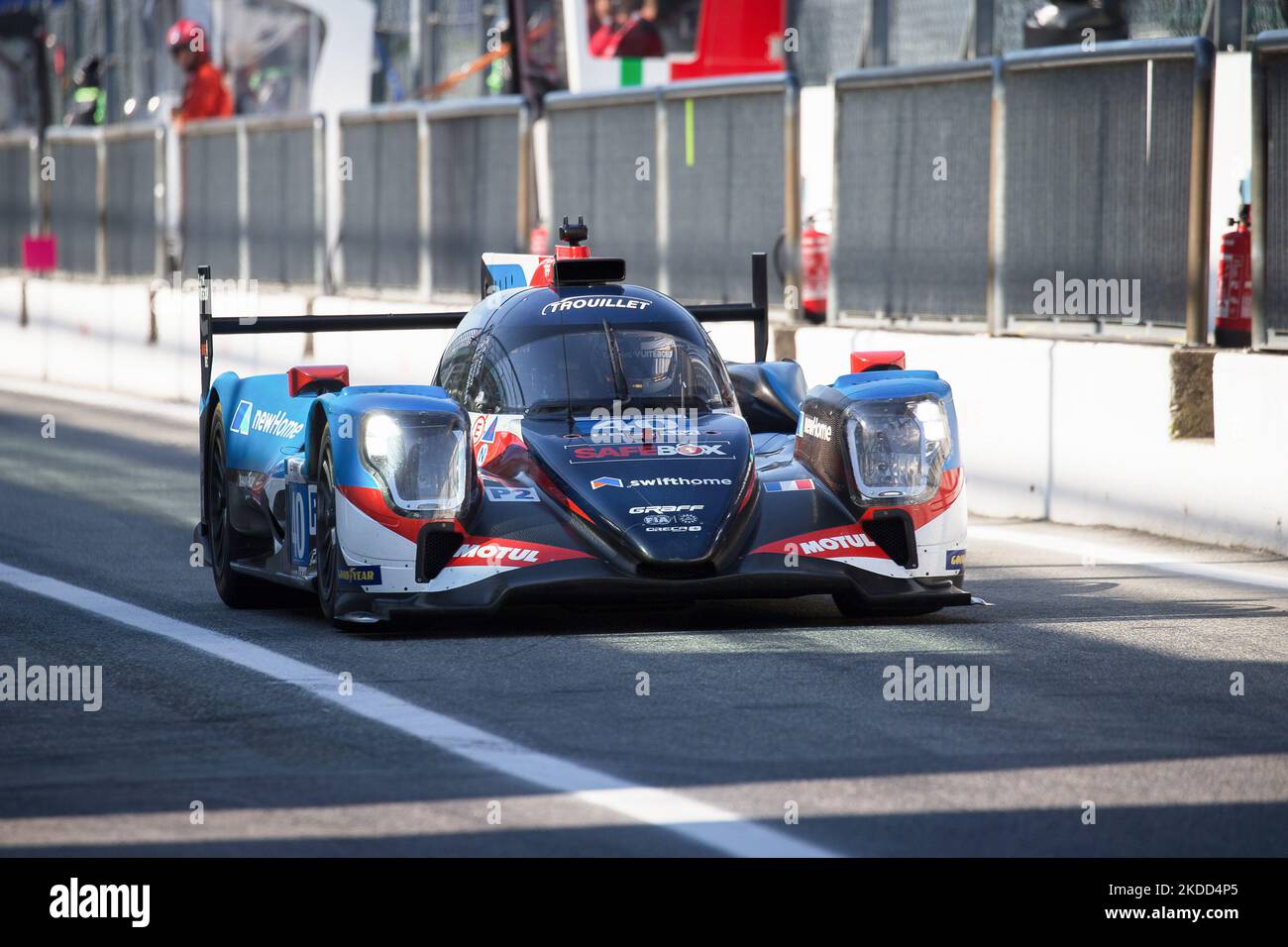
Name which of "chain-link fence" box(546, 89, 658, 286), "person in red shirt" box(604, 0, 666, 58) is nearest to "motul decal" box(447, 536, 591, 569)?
"chain-link fence" box(546, 89, 658, 286)

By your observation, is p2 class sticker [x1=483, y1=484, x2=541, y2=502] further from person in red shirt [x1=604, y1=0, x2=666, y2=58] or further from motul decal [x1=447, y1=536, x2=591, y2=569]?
person in red shirt [x1=604, y1=0, x2=666, y2=58]

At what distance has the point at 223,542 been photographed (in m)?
11.0

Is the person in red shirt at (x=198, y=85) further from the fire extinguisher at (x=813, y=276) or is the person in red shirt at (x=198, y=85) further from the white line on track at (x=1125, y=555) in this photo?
the white line on track at (x=1125, y=555)

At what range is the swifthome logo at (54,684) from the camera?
328 inches

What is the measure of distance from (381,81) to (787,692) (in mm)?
24491

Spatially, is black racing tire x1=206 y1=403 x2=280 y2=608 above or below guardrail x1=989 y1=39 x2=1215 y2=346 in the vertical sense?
below

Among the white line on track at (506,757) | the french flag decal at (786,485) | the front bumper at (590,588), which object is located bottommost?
the white line on track at (506,757)

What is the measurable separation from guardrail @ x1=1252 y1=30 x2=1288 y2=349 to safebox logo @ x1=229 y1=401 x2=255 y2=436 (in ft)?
17.3

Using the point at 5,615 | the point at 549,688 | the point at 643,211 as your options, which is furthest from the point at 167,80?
the point at 549,688

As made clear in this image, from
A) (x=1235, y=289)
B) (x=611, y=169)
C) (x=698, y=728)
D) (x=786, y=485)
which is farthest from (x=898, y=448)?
(x=611, y=169)

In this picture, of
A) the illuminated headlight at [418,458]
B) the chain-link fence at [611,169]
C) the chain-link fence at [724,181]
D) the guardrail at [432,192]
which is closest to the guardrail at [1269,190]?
the chain-link fence at [724,181]

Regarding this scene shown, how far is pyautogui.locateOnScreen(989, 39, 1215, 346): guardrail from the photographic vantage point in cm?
1365

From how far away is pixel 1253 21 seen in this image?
1645 cm

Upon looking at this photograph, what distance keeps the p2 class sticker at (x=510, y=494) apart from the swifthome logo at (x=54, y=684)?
1.60 m
